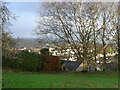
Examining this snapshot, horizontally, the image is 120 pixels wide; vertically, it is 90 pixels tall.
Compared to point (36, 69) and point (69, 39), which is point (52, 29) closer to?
point (69, 39)

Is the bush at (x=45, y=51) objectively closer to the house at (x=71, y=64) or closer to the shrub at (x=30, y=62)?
the shrub at (x=30, y=62)

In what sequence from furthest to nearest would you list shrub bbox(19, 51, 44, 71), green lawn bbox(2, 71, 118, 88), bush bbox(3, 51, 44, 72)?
shrub bbox(19, 51, 44, 71) < bush bbox(3, 51, 44, 72) < green lawn bbox(2, 71, 118, 88)

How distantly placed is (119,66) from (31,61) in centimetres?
806

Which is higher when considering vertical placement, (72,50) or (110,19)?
(110,19)

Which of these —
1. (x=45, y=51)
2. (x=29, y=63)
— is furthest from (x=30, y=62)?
(x=45, y=51)

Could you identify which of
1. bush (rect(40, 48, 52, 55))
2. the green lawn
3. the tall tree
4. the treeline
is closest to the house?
the treeline

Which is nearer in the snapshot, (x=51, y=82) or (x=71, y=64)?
(x=51, y=82)

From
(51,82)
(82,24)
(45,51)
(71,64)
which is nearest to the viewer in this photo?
(51,82)

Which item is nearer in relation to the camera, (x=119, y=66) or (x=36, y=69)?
(x=36, y=69)

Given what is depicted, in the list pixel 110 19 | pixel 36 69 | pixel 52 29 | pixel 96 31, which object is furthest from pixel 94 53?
pixel 36 69

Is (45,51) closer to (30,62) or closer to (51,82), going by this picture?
(30,62)

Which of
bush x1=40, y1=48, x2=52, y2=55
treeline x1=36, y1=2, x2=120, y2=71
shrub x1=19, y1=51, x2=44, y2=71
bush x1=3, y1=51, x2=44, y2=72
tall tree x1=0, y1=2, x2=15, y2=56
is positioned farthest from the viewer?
bush x1=40, y1=48, x2=52, y2=55

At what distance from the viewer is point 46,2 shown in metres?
15.6

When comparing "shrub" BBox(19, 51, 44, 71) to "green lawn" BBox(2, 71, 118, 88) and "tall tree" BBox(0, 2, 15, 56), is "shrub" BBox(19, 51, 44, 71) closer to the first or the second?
Result: "green lawn" BBox(2, 71, 118, 88)
